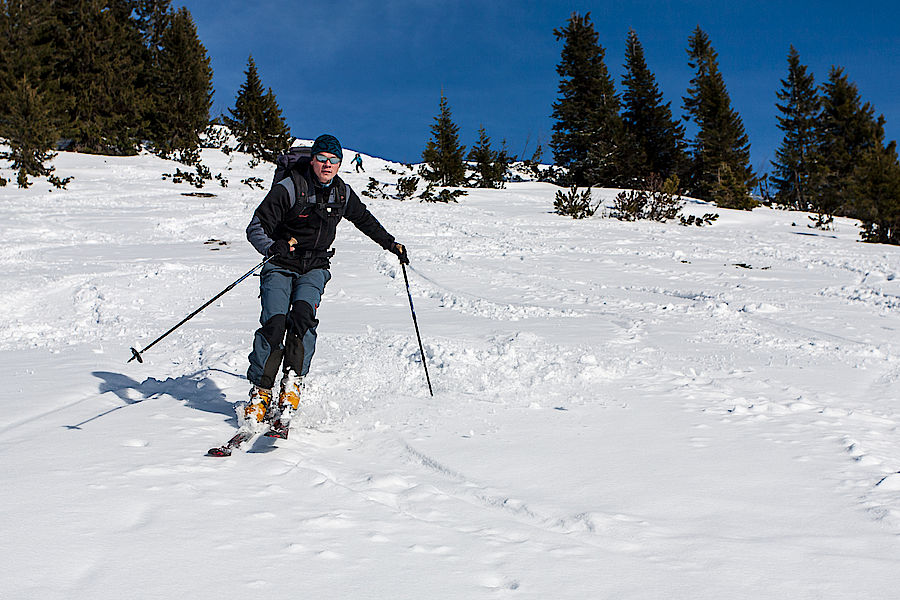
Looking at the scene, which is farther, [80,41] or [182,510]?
[80,41]

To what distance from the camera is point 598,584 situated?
2.01m

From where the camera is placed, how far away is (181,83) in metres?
39.0

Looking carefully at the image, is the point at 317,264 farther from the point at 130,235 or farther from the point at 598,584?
the point at 130,235

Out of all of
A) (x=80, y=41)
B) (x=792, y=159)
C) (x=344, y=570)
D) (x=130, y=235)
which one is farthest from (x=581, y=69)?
(x=344, y=570)

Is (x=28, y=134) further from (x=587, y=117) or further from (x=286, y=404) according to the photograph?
(x=587, y=117)

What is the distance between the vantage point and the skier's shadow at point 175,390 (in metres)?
4.48

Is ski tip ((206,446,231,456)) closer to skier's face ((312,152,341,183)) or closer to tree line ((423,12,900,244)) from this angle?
skier's face ((312,152,341,183))

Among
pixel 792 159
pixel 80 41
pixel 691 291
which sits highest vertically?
pixel 80 41

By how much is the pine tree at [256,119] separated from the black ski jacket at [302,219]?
35.0 metres

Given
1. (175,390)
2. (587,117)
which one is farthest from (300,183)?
(587,117)

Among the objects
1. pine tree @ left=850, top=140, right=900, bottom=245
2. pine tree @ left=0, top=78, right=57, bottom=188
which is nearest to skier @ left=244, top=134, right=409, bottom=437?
pine tree @ left=850, top=140, right=900, bottom=245

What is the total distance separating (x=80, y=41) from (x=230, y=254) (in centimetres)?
3185

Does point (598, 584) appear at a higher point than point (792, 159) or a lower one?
lower

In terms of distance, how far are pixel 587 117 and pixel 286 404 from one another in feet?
123
